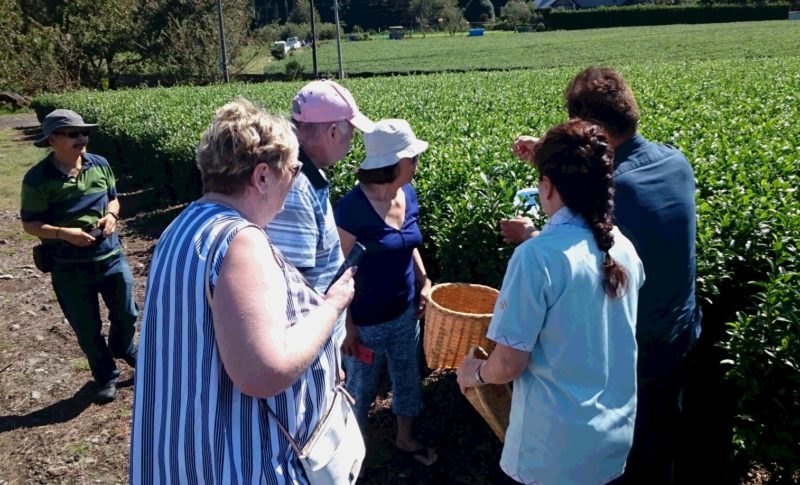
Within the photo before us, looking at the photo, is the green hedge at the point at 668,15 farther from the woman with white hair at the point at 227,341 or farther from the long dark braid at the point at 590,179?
the woman with white hair at the point at 227,341

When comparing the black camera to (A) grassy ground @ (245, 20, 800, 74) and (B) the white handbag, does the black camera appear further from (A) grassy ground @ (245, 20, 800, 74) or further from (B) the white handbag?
(A) grassy ground @ (245, 20, 800, 74)

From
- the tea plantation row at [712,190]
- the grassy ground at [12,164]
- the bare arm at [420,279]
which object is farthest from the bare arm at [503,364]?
the grassy ground at [12,164]

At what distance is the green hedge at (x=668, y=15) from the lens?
66.3 m

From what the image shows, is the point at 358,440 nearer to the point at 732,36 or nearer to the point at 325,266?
the point at 325,266

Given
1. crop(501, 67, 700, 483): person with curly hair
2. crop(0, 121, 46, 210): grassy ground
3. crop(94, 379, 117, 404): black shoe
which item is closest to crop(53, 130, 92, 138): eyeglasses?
crop(94, 379, 117, 404): black shoe

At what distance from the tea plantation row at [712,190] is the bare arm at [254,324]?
1837 millimetres

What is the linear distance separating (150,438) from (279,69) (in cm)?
5204

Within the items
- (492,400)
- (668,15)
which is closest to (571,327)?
(492,400)

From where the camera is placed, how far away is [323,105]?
9.41 feet

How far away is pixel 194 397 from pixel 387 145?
1.82 meters

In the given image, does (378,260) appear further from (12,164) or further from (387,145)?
(12,164)

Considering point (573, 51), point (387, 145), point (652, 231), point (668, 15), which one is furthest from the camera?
point (668, 15)

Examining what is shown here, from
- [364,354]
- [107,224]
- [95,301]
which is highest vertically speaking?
[107,224]

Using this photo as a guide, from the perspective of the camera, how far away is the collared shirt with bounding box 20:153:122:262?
15.7 ft
